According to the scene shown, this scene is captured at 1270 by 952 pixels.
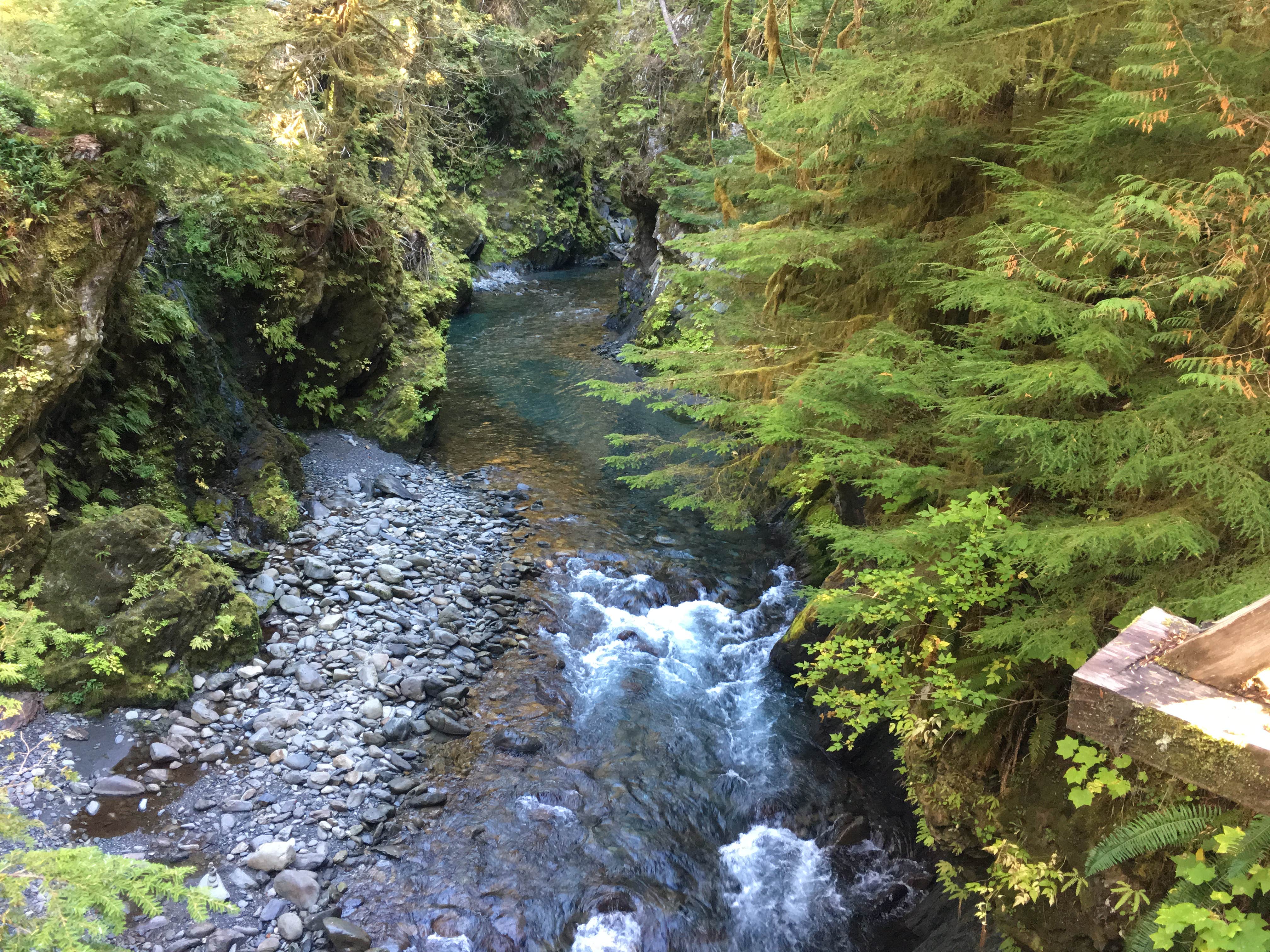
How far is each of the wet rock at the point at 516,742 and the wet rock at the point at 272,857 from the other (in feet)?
6.45

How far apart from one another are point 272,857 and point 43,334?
484 centimetres

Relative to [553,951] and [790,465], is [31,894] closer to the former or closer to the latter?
[553,951]

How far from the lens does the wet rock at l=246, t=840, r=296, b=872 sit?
509cm

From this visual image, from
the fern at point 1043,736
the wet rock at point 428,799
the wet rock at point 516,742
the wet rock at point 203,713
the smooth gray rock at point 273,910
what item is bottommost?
the wet rock at point 516,742

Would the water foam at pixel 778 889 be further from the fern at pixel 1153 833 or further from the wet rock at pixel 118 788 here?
the wet rock at pixel 118 788

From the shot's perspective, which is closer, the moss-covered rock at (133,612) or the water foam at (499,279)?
the moss-covered rock at (133,612)

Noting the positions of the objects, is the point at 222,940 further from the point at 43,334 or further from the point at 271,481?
the point at 271,481

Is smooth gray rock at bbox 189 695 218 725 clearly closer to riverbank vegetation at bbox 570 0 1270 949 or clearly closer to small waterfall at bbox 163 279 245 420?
small waterfall at bbox 163 279 245 420

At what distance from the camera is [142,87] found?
5.50 metres

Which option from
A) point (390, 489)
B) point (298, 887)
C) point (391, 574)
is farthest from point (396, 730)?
point (390, 489)

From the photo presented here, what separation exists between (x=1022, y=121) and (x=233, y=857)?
842 cm

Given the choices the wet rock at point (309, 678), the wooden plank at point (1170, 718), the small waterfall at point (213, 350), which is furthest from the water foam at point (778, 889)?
the small waterfall at point (213, 350)

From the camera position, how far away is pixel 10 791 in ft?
16.3

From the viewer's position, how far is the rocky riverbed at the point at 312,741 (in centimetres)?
497
